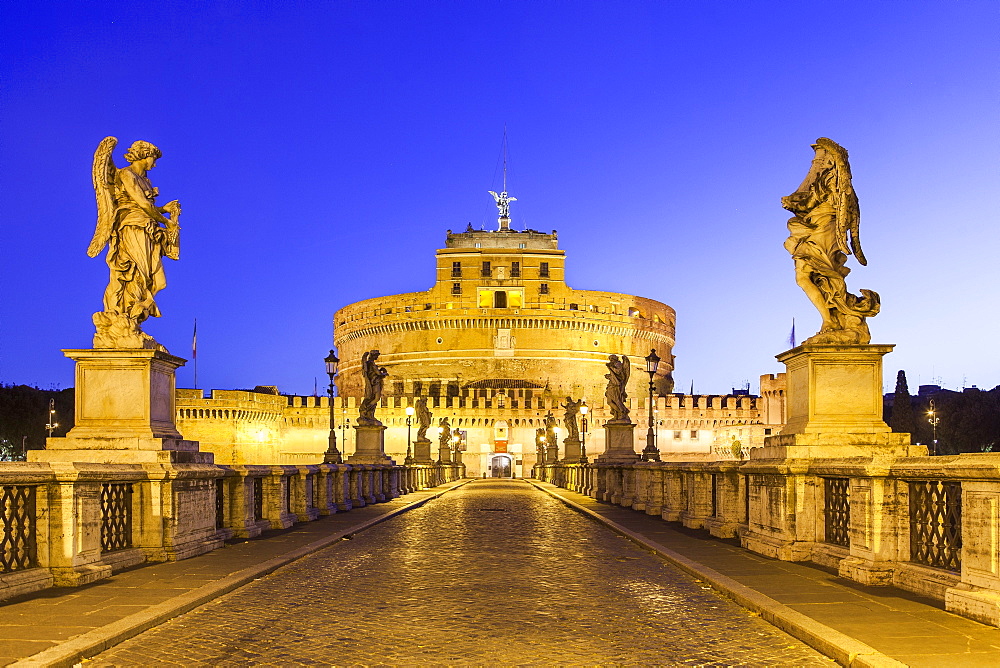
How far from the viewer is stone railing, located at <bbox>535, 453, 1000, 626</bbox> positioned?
6.62 meters

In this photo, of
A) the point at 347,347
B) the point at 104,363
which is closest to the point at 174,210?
the point at 104,363

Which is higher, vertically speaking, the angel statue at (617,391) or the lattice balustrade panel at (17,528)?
the angel statue at (617,391)

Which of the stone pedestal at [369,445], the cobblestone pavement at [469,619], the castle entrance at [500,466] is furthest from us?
the castle entrance at [500,466]

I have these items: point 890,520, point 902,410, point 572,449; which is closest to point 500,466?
point 902,410

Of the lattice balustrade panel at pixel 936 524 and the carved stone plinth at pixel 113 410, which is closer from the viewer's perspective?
the lattice balustrade panel at pixel 936 524

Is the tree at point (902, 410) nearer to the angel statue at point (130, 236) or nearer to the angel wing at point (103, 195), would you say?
the angel statue at point (130, 236)

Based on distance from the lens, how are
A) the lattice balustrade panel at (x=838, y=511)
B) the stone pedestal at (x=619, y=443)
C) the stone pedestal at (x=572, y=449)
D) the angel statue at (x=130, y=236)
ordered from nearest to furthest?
the lattice balustrade panel at (x=838, y=511) < the angel statue at (x=130, y=236) < the stone pedestal at (x=619, y=443) < the stone pedestal at (x=572, y=449)

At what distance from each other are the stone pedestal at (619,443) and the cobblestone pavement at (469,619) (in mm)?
14183

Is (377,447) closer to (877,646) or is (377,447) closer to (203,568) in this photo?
(203,568)

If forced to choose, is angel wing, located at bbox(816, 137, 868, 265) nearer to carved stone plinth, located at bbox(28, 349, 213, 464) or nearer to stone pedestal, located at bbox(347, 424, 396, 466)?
carved stone plinth, located at bbox(28, 349, 213, 464)

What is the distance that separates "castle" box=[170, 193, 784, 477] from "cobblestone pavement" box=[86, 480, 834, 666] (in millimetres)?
79188

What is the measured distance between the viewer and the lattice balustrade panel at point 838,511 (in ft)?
29.8

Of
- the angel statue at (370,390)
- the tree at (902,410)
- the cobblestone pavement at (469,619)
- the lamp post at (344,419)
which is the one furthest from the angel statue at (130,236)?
the lamp post at (344,419)

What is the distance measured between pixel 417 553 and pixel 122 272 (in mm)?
4694
